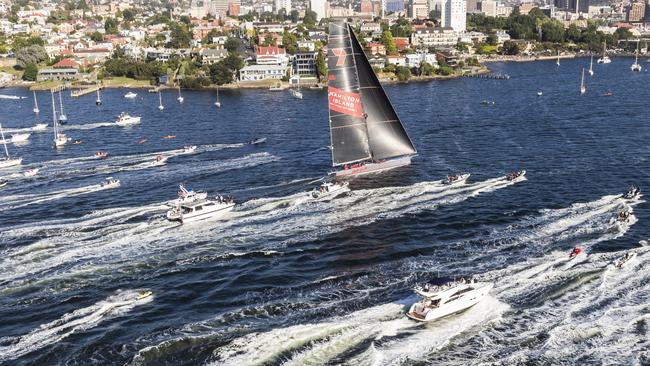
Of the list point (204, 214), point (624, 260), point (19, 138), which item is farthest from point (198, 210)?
point (19, 138)

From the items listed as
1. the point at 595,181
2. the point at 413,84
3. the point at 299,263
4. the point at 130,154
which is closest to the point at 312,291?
the point at 299,263

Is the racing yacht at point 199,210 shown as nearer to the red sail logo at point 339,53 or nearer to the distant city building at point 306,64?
the red sail logo at point 339,53

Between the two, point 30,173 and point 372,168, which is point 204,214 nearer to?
point 372,168

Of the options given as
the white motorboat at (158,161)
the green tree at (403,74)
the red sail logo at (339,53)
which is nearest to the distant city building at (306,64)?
the green tree at (403,74)

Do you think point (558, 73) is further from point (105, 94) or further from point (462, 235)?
point (462, 235)

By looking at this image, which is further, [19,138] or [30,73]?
[30,73]

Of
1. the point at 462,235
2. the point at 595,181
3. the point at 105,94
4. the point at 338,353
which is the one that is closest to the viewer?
the point at 338,353

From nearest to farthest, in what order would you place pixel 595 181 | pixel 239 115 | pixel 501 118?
pixel 595 181, pixel 501 118, pixel 239 115

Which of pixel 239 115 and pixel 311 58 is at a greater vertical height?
pixel 311 58
